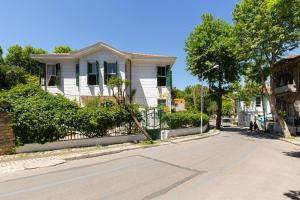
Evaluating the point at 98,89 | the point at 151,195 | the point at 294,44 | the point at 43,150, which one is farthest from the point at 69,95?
the point at 294,44

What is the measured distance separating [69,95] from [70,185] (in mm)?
18937

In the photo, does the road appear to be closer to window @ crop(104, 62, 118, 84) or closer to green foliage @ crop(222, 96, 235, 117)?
window @ crop(104, 62, 118, 84)

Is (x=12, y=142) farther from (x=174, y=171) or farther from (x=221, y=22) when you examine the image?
(x=221, y=22)

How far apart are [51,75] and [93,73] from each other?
4732 mm

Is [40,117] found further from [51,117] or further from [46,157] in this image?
[46,157]

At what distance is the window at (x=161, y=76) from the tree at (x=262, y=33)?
793 cm

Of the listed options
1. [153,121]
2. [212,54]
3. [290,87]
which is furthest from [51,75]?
[290,87]

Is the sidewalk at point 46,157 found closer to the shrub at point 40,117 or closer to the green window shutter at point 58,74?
the shrub at point 40,117

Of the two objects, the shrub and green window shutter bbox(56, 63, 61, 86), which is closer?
the shrub

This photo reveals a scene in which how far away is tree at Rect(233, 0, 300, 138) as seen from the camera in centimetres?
2377

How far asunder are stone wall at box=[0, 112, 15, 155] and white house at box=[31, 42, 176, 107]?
1209cm

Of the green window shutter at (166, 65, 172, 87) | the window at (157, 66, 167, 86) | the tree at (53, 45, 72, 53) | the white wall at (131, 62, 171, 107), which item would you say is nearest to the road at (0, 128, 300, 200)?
the white wall at (131, 62, 171, 107)

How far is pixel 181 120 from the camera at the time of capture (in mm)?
24375

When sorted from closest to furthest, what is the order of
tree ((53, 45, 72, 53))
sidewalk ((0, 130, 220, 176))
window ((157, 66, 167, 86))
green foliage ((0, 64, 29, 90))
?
sidewalk ((0, 130, 220, 176)), window ((157, 66, 167, 86)), green foliage ((0, 64, 29, 90)), tree ((53, 45, 72, 53))
